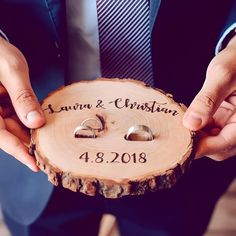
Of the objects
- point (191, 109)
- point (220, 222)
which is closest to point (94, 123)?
point (191, 109)

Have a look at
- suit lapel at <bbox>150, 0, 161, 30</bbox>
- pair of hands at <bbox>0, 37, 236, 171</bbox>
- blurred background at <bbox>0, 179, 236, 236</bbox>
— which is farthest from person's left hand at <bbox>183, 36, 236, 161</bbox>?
blurred background at <bbox>0, 179, 236, 236</bbox>

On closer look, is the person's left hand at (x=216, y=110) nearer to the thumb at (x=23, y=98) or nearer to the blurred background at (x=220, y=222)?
the thumb at (x=23, y=98)

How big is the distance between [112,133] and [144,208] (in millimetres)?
376

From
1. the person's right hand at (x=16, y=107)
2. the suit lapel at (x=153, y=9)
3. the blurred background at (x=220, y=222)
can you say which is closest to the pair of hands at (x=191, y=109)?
the person's right hand at (x=16, y=107)

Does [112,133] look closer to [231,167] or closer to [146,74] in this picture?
[146,74]

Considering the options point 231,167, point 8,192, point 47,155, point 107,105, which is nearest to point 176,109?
point 107,105

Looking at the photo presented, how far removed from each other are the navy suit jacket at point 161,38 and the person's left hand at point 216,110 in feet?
0.24

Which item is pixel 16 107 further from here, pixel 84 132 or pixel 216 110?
→ pixel 216 110

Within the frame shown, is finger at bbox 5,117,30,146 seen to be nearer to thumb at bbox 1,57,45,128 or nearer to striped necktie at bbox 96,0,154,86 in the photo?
thumb at bbox 1,57,45,128

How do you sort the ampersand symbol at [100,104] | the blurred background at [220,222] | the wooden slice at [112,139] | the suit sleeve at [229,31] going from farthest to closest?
the blurred background at [220,222] < the suit sleeve at [229,31] < the ampersand symbol at [100,104] < the wooden slice at [112,139]

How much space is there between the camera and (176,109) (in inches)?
30.0

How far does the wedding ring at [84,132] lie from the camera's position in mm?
704

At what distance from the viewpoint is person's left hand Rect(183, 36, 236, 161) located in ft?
2.34

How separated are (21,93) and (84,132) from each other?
109mm
